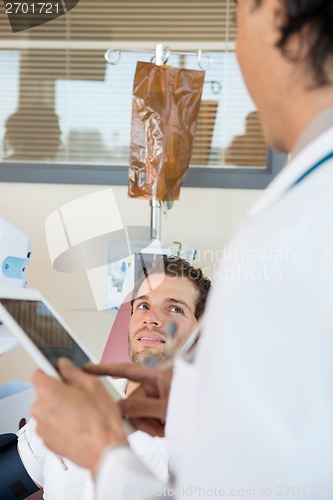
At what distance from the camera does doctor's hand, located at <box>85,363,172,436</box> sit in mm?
938

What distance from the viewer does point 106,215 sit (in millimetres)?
3264

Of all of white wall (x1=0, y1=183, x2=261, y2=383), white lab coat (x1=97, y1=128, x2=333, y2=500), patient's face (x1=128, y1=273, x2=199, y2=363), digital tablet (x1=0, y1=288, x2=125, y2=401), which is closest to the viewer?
white lab coat (x1=97, y1=128, x2=333, y2=500)

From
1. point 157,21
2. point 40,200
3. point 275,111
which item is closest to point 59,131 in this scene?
point 40,200

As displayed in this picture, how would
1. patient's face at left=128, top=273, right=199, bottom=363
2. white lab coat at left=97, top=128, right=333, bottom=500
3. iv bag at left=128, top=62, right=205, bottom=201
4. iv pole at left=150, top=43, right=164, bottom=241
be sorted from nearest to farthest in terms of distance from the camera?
white lab coat at left=97, top=128, right=333, bottom=500
patient's face at left=128, top=273, right=199, bottom=363
iv bag at left=128, top=62, right=205, bottom=201
iv pole at left=150, top=43, right=164, bottom=241

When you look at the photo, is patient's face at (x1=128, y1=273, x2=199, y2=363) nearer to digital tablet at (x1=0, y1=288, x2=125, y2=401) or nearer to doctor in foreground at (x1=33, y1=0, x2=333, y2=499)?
digital tablet at (x1=0, y1=288, x2=125, y2=401)

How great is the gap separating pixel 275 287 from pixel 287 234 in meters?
0.05

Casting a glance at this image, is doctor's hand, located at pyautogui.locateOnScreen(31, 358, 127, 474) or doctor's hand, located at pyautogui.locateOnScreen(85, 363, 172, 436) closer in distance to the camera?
doctor's hand, located at pyautogui.locateOnScreen(31, 358, 127, 474)

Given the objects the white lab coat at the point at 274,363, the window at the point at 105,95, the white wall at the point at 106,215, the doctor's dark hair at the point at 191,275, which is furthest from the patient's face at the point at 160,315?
the white lab coat at the point at 274,363

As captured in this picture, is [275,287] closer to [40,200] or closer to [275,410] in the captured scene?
[275,410]

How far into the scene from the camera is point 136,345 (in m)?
2.08

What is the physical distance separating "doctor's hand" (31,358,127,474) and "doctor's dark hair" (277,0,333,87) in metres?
0.39

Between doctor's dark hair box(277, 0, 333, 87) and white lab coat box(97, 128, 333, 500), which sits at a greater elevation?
doctor's dark hair box(277, 0, 333, 87)

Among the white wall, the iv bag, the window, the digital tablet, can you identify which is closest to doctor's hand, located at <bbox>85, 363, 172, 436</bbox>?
the digital tablet

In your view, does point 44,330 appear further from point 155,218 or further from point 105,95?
point 105,95
